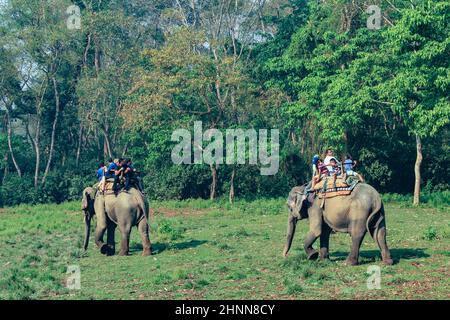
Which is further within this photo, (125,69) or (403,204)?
(125,69)

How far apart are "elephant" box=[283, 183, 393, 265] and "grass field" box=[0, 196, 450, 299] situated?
43cm

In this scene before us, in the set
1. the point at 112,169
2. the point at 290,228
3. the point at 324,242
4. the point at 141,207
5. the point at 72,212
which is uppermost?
the point at 112,169

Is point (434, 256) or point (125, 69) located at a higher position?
point (125, 69)

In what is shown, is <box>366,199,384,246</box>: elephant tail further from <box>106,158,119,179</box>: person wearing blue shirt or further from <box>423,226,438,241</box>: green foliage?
<box>106,158,119,179</box>: person wearing blue shirt

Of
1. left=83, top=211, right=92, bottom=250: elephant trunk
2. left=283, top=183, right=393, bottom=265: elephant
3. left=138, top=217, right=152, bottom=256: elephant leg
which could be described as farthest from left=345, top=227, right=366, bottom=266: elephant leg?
left=83, top=211, right=92, bottom=250: elephant trunk

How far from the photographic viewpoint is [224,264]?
2134cm

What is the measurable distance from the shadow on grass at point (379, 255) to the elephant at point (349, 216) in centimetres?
58

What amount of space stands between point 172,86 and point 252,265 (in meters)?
21.7

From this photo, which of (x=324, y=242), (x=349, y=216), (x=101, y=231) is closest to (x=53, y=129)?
(x=101, y=231)

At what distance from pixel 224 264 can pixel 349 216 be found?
3332 mm

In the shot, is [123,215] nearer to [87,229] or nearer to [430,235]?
[87,229]
